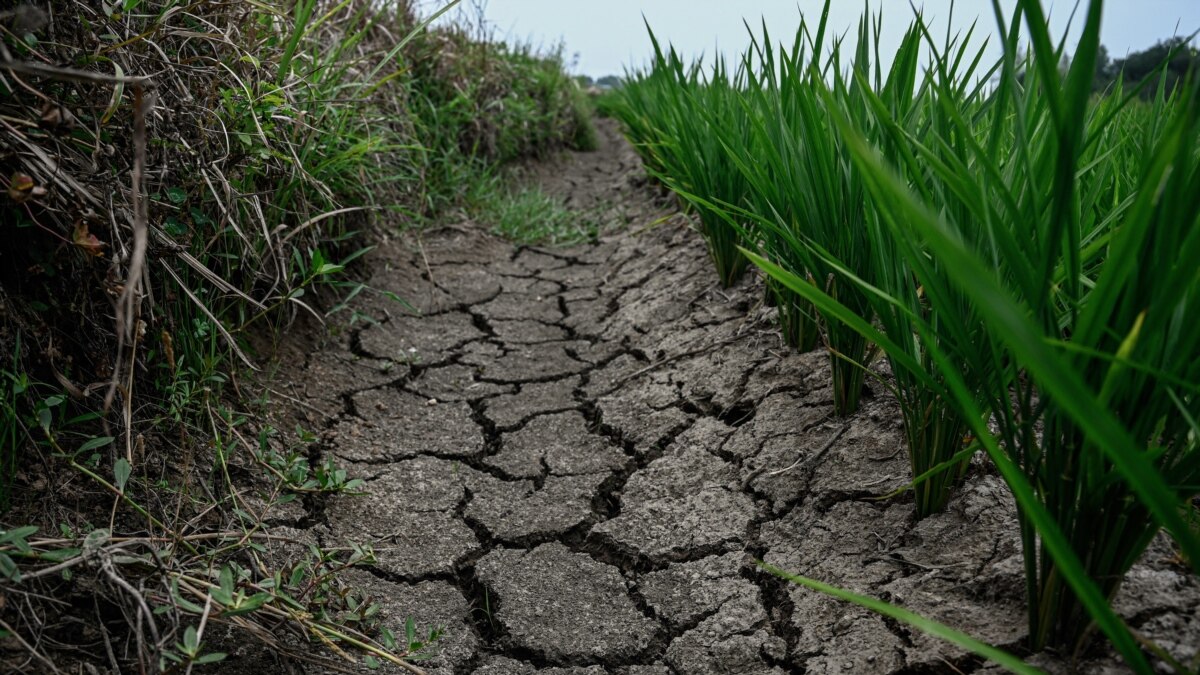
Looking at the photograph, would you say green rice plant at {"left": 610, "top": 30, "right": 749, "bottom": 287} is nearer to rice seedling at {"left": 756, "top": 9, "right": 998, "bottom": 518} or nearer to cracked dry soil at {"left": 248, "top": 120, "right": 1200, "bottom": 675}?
cracked dry soil at {"left": 248, "top": 120, "right": 1200, "bottom": 675}

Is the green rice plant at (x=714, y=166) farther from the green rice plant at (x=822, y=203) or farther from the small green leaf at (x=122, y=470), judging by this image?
the small green leaf at (x=122, y=470)

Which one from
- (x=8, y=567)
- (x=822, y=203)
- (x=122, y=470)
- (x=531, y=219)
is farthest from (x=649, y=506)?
(x=531, y=219)

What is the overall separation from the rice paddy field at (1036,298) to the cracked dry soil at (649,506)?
81mm

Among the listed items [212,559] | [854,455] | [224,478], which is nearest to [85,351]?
[224,478]

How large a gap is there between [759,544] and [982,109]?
0.81m

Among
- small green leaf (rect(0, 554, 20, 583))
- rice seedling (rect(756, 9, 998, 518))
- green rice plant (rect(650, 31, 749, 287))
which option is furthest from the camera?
green rice plant (rect(650, 31, 749, 287))

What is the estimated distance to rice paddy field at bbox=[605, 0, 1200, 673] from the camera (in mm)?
696

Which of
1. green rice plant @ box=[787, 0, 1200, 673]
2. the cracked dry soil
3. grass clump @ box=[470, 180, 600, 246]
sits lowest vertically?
the cracked dry soil

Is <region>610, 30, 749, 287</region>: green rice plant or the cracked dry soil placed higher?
<region>610, 30, 749, 287</region>: green rice plant

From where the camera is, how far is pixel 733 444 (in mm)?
1688

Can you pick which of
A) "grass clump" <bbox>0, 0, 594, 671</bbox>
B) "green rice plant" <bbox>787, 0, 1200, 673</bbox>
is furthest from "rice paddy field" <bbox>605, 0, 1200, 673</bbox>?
"grass clump" <bbox>0, 0, 594, 671</bbox>

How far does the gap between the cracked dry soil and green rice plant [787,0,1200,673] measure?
0.53 ft

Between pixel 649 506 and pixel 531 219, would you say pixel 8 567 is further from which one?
pixel 531 219

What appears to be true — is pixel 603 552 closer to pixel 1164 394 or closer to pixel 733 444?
pixel 733 444
